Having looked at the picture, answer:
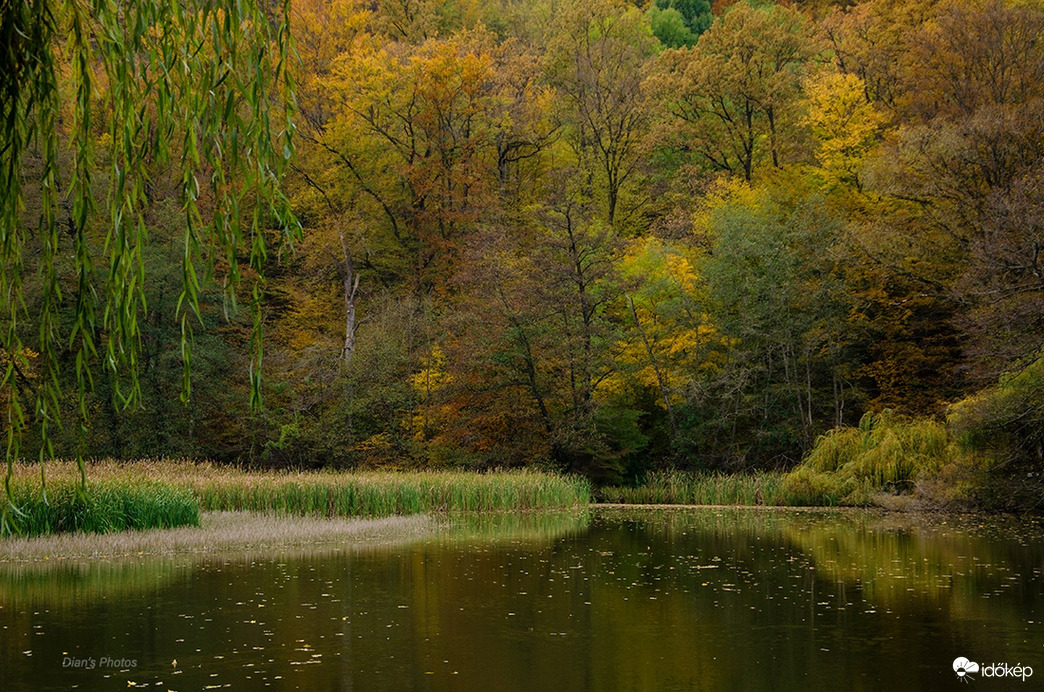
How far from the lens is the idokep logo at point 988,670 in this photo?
8.20 metres

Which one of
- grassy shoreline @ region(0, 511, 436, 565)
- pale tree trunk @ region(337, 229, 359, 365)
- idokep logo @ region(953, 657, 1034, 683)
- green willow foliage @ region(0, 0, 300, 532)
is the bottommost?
idokep logo @ region(953, 657, 1034, 683)

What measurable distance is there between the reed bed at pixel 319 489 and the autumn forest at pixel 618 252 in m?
5.57

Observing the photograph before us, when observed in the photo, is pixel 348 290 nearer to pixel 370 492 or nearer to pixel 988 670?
pixel 370 492

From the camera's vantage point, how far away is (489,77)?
4122 cm

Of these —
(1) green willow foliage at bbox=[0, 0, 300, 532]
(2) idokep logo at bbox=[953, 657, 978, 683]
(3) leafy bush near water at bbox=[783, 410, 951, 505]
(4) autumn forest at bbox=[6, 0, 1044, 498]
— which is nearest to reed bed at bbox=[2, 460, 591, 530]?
(4) autumn forest at bbox=[6, 0, 1044, 498]

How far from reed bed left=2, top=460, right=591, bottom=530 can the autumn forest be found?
557 cm

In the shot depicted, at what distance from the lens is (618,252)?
3547cm

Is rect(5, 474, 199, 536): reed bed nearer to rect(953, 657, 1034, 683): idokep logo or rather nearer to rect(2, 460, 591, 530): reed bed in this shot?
rect(2, 460, 591, 530): reed bed

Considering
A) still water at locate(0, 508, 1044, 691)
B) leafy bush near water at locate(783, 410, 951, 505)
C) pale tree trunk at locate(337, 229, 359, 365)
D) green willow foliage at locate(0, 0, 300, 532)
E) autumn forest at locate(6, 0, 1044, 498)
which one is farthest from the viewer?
pale tree trunk at locate(337, 229, 359, 365)

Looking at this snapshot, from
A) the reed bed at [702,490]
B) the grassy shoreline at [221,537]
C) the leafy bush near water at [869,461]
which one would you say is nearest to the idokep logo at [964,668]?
the grassy shoreline at [221,537]

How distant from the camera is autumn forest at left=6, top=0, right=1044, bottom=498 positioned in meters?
31.6

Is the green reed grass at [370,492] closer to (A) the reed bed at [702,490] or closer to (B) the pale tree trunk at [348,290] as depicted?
(A) the reed bed at [702,490]

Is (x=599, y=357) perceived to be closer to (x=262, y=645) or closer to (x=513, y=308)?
(x=513, y=308)

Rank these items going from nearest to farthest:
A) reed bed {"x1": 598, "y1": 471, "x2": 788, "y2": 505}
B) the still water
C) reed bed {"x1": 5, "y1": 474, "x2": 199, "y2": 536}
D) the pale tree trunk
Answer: the still water < reed bed {"x1": 5, "y1": 474, "x2": 199, "y2": 536} < reed bed {"x1": 598, "y1": 471, "x2": 788, "y2": 505} < the pale tree trunk
